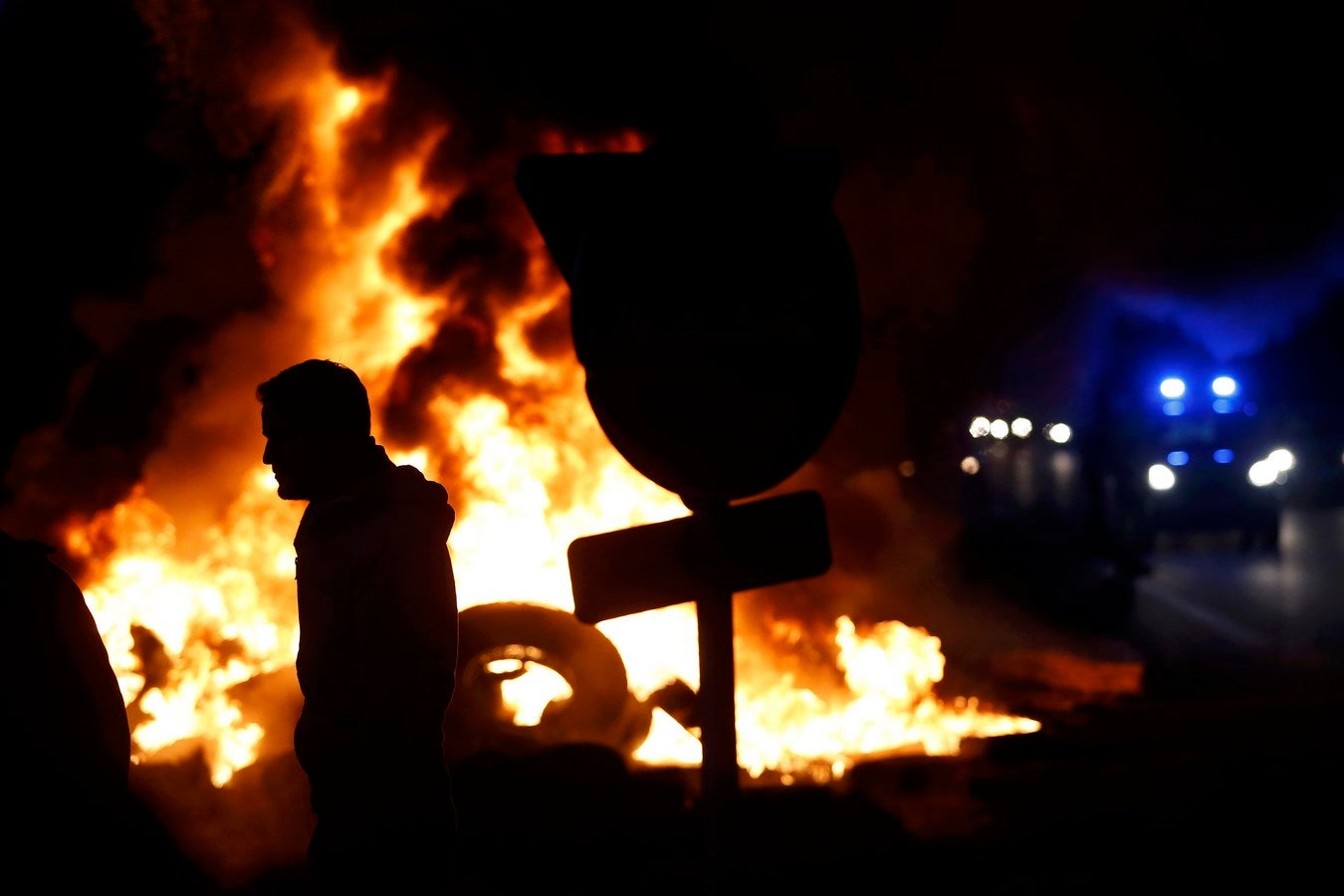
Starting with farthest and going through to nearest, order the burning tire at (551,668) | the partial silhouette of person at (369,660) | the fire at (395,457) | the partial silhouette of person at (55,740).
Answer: the fire at (395,457)
the burning tire at (551,668)
the partial silhouette of person at (369,660)
the partial silhouette of person at (55,740)

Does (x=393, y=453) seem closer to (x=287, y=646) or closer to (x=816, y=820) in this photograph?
(x=287, y=646)

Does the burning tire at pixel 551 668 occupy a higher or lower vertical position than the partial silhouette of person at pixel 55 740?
lower

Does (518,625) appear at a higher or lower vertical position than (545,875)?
higher

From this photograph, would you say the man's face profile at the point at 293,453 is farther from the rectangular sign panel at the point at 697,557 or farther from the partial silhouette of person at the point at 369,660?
the rectangular sign panel at the point at 697,557

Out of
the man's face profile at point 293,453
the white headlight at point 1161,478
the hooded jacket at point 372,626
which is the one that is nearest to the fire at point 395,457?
the hooded jacket at point 372,626

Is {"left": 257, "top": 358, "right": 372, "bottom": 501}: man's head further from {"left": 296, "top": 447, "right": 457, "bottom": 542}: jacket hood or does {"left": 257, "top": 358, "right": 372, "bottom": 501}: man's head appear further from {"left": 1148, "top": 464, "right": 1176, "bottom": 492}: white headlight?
{"left": 1148, "top": 464, "right": 1176, "bottom": 492}: white headlight

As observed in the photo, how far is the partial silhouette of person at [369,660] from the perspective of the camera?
2770mm

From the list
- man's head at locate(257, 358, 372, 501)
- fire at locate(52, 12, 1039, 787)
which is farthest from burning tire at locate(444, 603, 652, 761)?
man's head at locate(257, 358, 372, 501)

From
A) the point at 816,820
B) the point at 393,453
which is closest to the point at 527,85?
the point at 393,453

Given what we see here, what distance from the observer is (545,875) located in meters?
5.31

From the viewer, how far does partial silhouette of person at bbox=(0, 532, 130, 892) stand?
7.04 feet

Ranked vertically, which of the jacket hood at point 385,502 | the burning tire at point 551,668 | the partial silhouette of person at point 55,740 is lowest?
the burning tire at point 551,668

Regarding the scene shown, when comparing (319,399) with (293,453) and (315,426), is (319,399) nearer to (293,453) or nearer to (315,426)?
(315,426)

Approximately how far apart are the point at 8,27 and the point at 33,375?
4.43m
